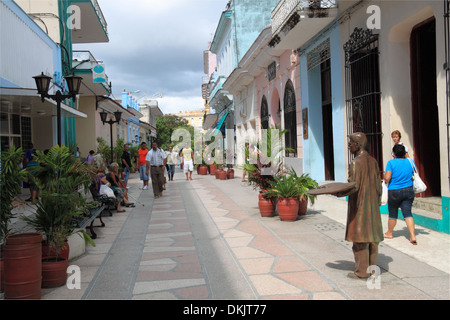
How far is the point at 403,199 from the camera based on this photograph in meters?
5.91

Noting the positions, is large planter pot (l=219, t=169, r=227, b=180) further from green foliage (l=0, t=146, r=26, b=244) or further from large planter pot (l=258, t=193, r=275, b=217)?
green foliage (l=0, t=146, r=26, b=244)

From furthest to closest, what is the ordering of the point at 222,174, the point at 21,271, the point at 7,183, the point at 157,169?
the point at 222,174 → the point at 157,169 → the point at 7,183 → the point at 21,271

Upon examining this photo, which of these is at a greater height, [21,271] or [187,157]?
[187,157]

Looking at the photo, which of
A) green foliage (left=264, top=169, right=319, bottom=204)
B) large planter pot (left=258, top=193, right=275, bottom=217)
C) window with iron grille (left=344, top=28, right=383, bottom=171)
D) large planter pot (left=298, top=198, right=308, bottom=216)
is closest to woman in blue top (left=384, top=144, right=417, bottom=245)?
green foliage (left=264, top=169, right=319, bottom=204)

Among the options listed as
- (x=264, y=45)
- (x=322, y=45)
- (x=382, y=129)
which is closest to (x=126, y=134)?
(x=264, y=45)

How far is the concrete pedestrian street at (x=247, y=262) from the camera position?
4129 millimetres

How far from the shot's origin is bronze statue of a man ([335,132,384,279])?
4199mm

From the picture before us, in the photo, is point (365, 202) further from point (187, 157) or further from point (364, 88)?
point (187, 157)

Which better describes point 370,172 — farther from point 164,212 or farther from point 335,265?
point 164,212

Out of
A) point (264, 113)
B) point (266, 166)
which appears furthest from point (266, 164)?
point (264, 113)

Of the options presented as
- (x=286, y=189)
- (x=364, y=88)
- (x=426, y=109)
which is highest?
(x=364, y=88)

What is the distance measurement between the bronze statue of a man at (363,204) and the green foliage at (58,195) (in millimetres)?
3122

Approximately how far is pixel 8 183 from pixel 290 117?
11.4 metres

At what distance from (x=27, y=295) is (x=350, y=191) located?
340 centimetres
